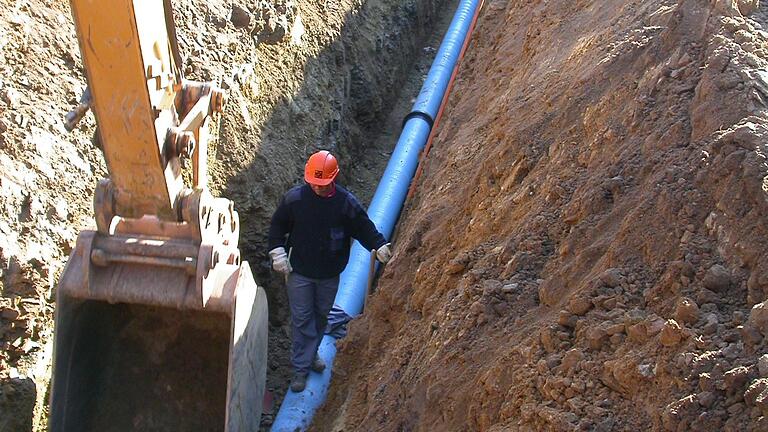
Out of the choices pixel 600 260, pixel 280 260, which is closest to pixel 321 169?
pixel 280 260

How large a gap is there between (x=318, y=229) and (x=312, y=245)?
0.12 metres

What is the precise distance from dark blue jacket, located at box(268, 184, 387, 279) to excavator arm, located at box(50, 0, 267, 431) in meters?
0.65

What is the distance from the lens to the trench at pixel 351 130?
26.0ft

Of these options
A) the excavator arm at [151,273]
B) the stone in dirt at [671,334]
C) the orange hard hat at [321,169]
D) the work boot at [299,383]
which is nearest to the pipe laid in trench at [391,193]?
the work boot at [299,383]

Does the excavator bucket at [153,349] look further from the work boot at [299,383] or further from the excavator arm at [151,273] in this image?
the work boot at [299,383]

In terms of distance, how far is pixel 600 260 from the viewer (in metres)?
4.39

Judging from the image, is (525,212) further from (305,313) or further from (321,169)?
(305,313)

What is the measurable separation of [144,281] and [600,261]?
8.80ft

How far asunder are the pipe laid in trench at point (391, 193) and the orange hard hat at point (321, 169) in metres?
1.23

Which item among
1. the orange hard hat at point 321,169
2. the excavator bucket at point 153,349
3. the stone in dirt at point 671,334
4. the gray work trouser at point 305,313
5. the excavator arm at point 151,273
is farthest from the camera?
the gray work trouser at point 305,313

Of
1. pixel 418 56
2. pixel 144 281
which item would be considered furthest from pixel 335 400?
pixel 418 56

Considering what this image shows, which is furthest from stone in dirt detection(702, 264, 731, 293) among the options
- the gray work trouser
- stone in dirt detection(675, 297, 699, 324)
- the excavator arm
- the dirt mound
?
the gray work trouser

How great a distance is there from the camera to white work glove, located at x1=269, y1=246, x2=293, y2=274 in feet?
21.0

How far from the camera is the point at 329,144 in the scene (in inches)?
A: 373
